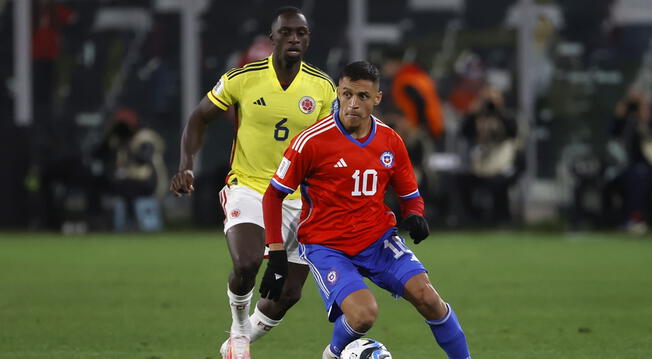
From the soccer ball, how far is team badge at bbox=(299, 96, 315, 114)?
1.82 metres

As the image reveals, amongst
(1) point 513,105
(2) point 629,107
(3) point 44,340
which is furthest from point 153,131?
(3) point 44,340

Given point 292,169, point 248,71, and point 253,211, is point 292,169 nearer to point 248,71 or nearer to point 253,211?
point 253,211

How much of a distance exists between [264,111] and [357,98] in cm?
126

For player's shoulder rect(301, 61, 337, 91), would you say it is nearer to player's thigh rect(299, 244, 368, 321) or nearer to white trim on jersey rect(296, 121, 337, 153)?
white trim on jersey rect(296, 121, 337, 153)

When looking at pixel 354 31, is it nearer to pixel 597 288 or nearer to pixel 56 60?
pixel 56 60

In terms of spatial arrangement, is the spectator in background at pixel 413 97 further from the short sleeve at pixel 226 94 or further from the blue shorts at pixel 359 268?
the blue shorts at pixel 359 268

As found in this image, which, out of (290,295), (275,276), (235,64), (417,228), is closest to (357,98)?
(417,228)

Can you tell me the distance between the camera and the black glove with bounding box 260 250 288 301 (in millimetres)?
7238

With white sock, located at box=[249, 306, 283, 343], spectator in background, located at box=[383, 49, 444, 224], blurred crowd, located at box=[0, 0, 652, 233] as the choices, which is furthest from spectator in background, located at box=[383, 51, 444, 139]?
white sock, located at box=[249, 306, 283, 343]

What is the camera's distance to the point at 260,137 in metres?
8.48

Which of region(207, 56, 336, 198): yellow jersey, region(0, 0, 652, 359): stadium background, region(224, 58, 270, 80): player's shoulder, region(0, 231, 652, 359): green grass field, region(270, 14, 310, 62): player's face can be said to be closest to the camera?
region(270, 14, 310, 62): player's face

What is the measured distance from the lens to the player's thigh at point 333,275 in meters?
7.18

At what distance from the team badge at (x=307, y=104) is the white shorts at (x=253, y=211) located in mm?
573

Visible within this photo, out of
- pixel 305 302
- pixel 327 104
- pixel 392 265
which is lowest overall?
pixel 305 302
